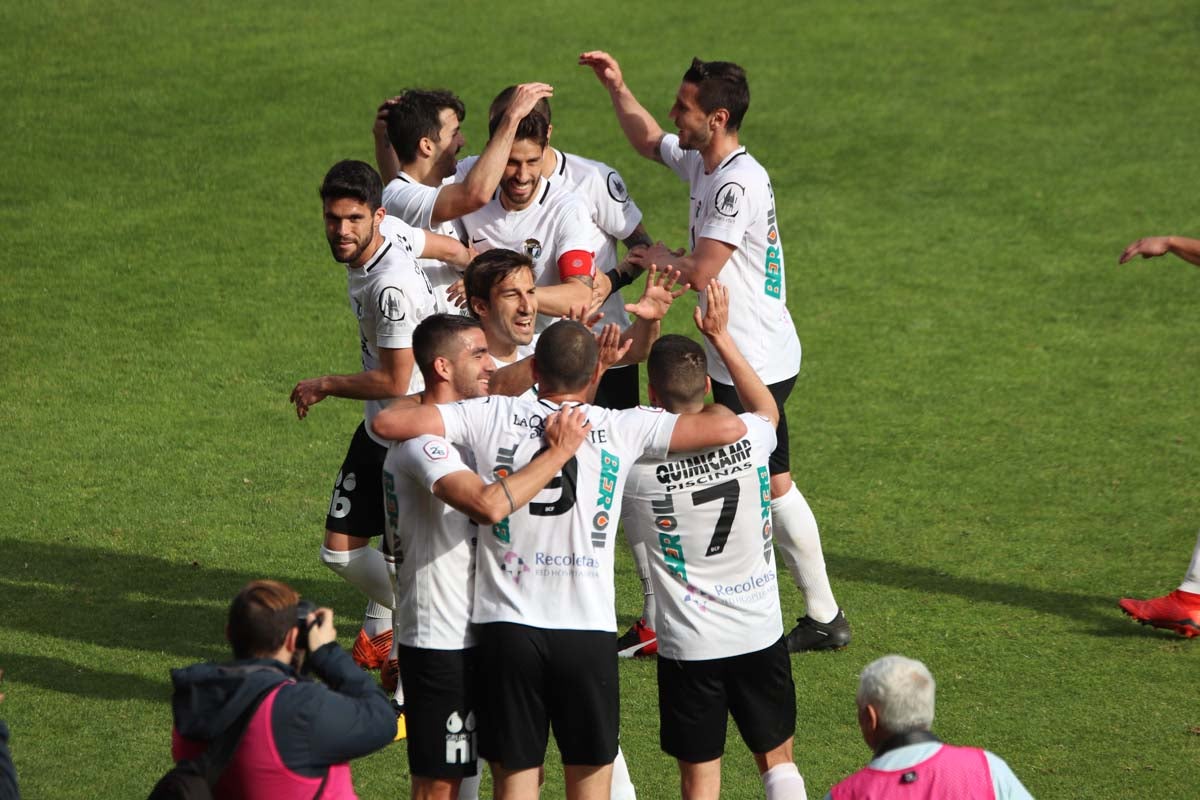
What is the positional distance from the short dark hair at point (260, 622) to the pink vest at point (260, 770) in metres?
0.14

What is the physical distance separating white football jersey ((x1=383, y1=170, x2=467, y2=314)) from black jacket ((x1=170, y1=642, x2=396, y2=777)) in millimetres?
2851

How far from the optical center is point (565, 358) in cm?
455

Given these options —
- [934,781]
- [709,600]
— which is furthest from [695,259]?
[934,781]

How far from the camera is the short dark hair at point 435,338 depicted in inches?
189

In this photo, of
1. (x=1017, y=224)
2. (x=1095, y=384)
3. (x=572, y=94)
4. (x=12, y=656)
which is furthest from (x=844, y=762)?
(x=572, y=94)

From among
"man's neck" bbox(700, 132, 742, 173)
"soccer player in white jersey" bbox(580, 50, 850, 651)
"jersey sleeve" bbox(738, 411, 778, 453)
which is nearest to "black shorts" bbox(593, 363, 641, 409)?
"soccer player in white jersey" bbox(580, 50, 850, 651)

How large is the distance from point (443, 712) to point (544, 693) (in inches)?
12.6

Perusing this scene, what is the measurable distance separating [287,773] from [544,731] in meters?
1.11

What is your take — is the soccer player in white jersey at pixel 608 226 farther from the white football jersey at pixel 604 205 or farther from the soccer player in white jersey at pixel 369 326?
the soccer player in white jersey at pixel 369 326

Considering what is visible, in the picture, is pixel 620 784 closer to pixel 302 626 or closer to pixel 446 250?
pixel 302 626

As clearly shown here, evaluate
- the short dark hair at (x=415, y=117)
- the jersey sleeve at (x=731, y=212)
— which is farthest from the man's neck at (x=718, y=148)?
the short dark hair at (x=415, y=117)

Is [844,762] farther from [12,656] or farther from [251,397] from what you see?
[251,397]

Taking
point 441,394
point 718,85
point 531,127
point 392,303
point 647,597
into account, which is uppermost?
point 718,85

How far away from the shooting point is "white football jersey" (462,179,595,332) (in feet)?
21.1
